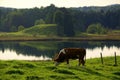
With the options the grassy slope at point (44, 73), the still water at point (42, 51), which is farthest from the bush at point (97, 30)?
the grassy slope at point (44, 73)

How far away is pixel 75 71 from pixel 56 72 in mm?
2129

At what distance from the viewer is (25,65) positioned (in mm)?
31250

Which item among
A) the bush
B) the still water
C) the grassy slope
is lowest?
the still water

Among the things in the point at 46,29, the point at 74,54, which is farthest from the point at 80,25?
the point at 74,54

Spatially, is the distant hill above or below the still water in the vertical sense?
above

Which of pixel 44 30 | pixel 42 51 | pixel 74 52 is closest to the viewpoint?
pixel 74 52

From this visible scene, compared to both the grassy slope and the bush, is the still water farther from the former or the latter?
the bush

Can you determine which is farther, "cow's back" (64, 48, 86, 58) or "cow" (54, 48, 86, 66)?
"cow's back" (64, 48, 86, 58)

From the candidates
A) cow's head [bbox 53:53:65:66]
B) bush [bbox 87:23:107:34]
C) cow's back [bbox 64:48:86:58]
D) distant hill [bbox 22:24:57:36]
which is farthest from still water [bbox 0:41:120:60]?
bush [bbox 87:23:107:34]

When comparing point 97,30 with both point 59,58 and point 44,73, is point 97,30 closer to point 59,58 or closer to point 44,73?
point 59,58

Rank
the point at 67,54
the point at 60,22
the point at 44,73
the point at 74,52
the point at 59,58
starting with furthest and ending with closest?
the point at 60,22
the point at 74,52
the point at 67,54
the point at 59,58
the point at 44,73

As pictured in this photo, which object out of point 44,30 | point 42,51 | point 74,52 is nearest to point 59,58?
point 74,52

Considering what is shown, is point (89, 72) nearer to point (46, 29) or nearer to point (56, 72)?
point (56, 72)

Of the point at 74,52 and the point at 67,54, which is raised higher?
the point at 74,52
